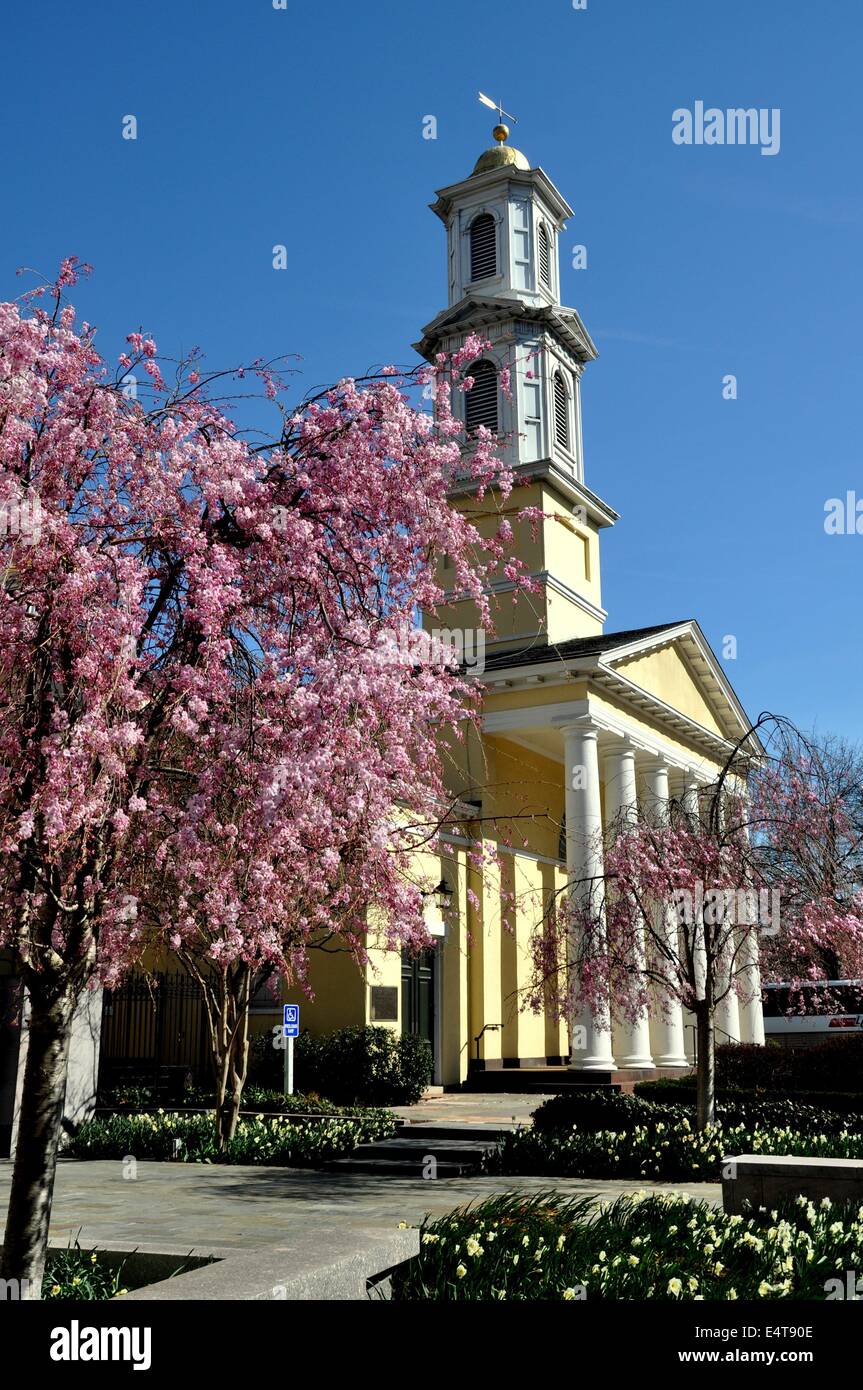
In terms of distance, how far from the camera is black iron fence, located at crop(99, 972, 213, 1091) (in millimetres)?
23484

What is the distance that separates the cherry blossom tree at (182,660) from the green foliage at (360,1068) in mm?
15271

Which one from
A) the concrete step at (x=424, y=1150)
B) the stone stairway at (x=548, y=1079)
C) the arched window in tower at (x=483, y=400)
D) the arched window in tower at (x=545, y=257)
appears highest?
the arched window in tower at (x=545, y=257)

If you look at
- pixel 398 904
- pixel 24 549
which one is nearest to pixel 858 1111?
pixel 398 904

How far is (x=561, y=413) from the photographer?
36.1 metres

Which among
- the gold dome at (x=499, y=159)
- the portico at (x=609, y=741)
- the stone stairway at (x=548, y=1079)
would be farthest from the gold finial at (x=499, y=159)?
the stone stairway at (x=548, y=1079)

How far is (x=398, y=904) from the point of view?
388 inches

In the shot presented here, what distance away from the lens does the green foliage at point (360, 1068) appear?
2331 cm

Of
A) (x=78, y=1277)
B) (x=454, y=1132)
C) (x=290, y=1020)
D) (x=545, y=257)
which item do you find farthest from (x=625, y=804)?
(x=78, y=1277)

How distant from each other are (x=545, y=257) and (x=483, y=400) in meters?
5.82

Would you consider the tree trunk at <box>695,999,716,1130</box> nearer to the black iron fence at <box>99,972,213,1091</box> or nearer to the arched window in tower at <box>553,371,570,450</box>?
the black iron fence at <box>99,972,213,1091</box>

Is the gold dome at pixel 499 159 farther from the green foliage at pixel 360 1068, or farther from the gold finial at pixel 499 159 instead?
the green foliage at pixel 360 1068

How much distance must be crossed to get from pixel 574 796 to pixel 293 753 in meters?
20.3

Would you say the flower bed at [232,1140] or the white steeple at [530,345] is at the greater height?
the white steeple at [530,345]

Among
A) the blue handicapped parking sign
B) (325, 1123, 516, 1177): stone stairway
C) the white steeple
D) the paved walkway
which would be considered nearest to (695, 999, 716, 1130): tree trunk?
the paved walkway
